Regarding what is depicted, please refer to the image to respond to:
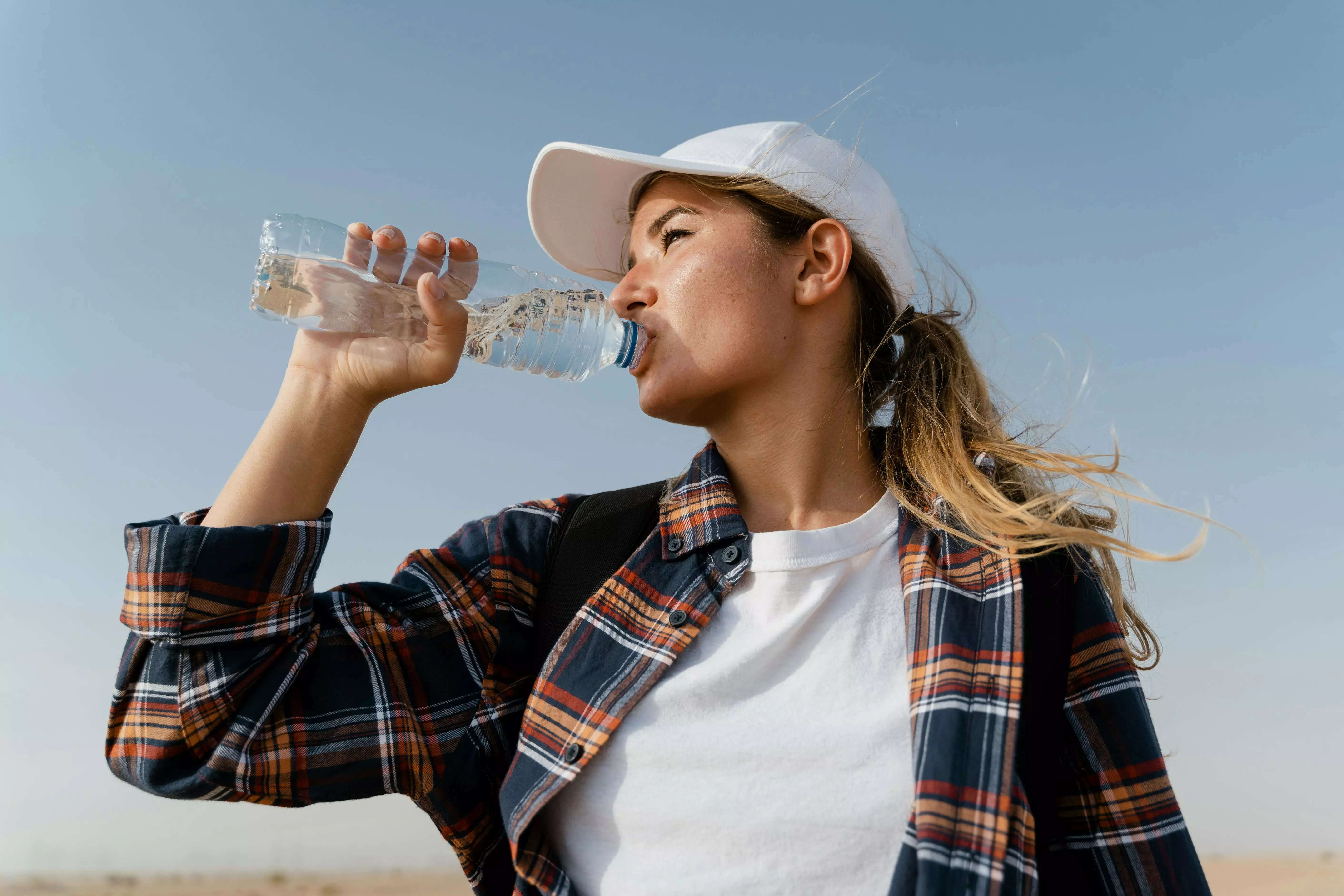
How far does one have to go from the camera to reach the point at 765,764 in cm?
198

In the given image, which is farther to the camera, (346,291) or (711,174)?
(711,174)

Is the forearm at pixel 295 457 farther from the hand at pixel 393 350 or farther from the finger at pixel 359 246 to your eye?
the finger at pixel 359 246

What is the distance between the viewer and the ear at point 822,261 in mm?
2613

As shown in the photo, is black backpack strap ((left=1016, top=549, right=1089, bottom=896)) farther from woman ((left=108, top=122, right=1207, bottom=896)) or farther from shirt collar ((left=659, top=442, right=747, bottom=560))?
shirt collar ((left=659, top=442, right=747, bottom=560))

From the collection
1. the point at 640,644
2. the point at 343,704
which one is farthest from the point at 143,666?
the point at 640,644

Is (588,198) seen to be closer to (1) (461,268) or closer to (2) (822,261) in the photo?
(1) (461,268)

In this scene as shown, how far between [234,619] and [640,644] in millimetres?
829

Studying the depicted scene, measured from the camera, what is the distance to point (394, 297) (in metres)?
2.44

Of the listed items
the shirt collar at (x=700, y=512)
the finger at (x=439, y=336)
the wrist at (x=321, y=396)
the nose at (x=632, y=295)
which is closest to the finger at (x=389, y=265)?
the finger at (x=439, y=336)

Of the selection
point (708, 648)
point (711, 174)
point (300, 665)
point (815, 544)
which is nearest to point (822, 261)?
point (711, 174)

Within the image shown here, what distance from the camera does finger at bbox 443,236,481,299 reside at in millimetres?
2236

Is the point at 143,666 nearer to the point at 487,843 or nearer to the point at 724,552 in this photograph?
the point at 487,843

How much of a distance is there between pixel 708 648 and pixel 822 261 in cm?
112

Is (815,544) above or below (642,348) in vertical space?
below
